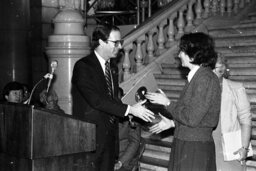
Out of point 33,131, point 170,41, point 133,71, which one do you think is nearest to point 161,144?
point 133,71

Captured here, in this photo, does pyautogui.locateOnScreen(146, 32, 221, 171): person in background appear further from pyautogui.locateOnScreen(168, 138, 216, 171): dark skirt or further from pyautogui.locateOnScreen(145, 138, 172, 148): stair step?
pyautogui.locateOnScreen(145, 138, 172, 148): stair step

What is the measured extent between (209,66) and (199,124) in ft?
1.54

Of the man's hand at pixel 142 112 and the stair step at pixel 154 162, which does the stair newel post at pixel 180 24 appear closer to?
the stair step at pixel 154 162

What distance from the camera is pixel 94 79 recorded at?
172 inches

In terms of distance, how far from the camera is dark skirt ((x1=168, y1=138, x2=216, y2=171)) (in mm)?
3887

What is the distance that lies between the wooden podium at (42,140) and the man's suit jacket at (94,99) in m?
0.44

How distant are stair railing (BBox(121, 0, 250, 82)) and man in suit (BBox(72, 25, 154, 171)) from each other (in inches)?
130

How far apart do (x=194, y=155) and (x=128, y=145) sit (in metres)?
1.95

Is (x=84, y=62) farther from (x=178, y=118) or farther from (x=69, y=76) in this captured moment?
(x=69, y=76)

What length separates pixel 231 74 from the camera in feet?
24.9

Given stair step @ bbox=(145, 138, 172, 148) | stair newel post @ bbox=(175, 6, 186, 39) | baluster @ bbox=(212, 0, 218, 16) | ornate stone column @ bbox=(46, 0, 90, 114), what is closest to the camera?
stair step @ bbox=(145, 138, 172, 148)

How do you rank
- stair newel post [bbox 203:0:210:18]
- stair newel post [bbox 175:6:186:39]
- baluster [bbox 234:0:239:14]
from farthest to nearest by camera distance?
1. baluster [bbox 234:0:239:14]
2. stair newel post [bbox 203:0:210:18]
3. stair newel post [bbox 175:6:186:39]

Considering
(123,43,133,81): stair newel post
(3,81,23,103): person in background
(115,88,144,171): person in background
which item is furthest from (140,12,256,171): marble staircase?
(3,81,23,103): person in background

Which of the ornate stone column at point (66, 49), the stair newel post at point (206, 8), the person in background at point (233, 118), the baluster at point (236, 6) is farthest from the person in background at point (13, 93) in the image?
the baluster at point (236, 6)
